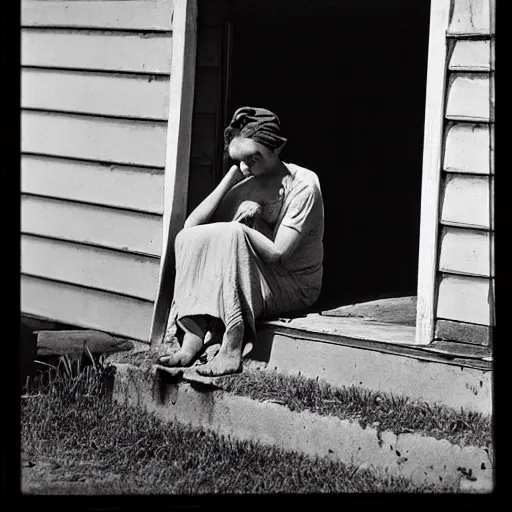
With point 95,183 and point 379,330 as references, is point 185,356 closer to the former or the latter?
point 379,330

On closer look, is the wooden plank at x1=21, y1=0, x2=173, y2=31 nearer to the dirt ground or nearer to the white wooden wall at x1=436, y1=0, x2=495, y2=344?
the white wooden wall at x1=436, y1=0, x2=495, y2=344

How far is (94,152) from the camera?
6.57 m

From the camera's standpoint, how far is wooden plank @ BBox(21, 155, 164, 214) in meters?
6.31

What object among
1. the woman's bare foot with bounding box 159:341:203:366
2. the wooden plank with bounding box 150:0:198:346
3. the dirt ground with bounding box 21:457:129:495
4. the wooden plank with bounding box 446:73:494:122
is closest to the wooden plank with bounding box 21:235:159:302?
the wooden plank with bounding box 150:0:198:346

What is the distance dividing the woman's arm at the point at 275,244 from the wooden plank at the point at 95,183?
26.9 inches

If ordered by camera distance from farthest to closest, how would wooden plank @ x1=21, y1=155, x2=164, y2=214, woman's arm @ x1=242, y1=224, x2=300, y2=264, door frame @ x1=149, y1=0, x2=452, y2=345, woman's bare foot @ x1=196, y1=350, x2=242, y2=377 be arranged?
wooden plank @ x1=21, y1=155, x2=164, y2=214
woman's arm @ x1=242, y1=224, x2=300, y2=264
woman's bare foot @ x1=196, y1=350, x2=242, y2=377
door frame @ x1=149, y1=0, x2=452, y2=345

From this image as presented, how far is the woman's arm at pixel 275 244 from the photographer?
5.86 meters

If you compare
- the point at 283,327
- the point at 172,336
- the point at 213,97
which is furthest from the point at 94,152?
the point at 283,327

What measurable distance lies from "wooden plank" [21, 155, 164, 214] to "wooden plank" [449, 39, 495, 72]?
1873mm

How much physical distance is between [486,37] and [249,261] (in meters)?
1.69

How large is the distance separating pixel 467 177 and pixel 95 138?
2.39 meters

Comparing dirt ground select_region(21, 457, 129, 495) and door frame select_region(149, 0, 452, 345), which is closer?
dirt ground select_region(21, 457, 129, 495)

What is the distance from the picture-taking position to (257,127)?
592 cm
